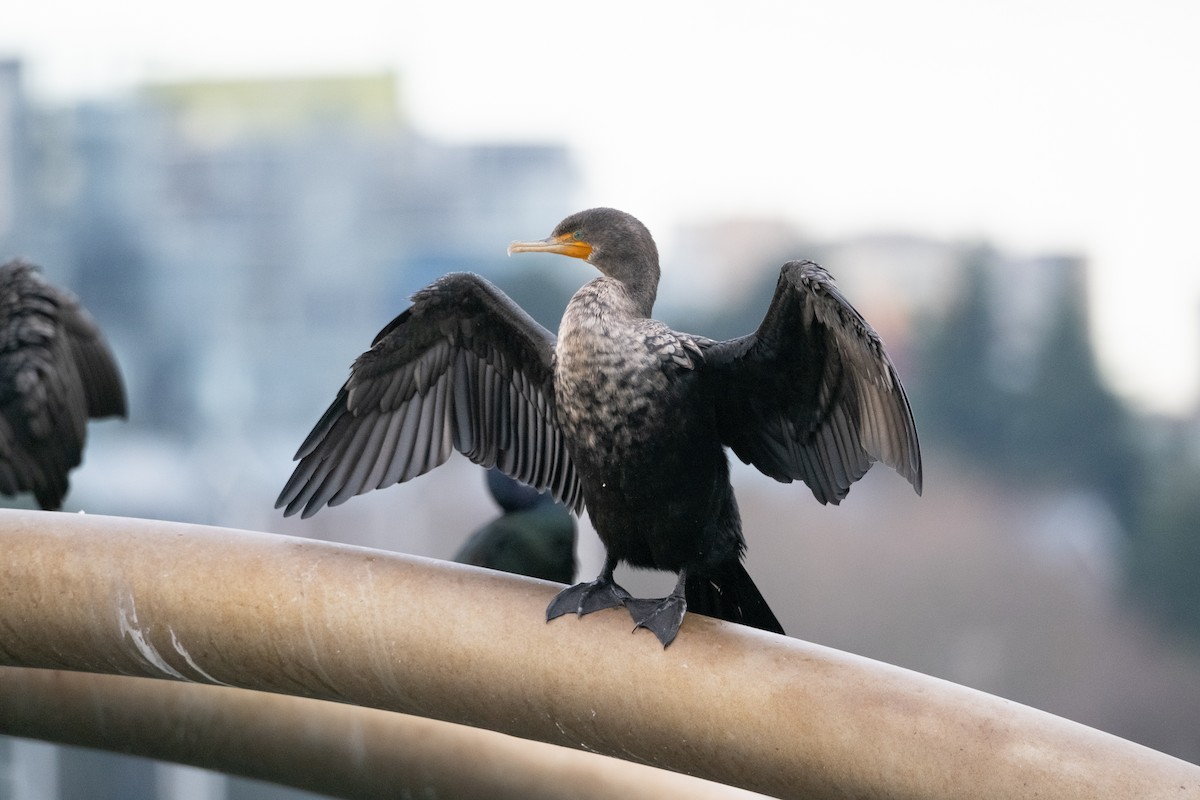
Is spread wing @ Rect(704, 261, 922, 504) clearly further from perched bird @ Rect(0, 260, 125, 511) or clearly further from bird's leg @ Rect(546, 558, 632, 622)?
perched bird @ Rect(0, 260, 125, 511)

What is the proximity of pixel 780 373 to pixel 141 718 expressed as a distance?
5.03 feet

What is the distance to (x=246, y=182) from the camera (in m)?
29.7

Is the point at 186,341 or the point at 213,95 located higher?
the point at 213,95

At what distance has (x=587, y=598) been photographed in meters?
2.38

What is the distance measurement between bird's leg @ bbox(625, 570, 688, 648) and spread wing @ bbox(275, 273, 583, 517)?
58 cm

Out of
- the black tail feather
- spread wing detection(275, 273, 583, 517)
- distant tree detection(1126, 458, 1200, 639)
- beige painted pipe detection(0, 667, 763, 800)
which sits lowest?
distant tree detection(1126, 458, 1200, 639)

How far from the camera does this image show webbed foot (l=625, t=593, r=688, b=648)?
7.35 feet

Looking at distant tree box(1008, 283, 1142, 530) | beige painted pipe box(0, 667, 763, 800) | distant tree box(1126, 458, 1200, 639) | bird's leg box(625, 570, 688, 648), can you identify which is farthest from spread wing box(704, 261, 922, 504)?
distant tree box(1008, 283, 1142, 530)

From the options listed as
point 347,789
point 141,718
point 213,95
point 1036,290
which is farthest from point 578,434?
point 213,95

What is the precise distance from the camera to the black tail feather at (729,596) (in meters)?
2.69

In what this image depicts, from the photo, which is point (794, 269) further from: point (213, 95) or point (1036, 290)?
point (213, 95)

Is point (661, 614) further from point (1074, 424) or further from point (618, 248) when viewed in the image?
point (1074, 424)

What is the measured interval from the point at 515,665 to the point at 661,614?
0.25m

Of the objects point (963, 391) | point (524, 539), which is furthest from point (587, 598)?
point (963, 391)
